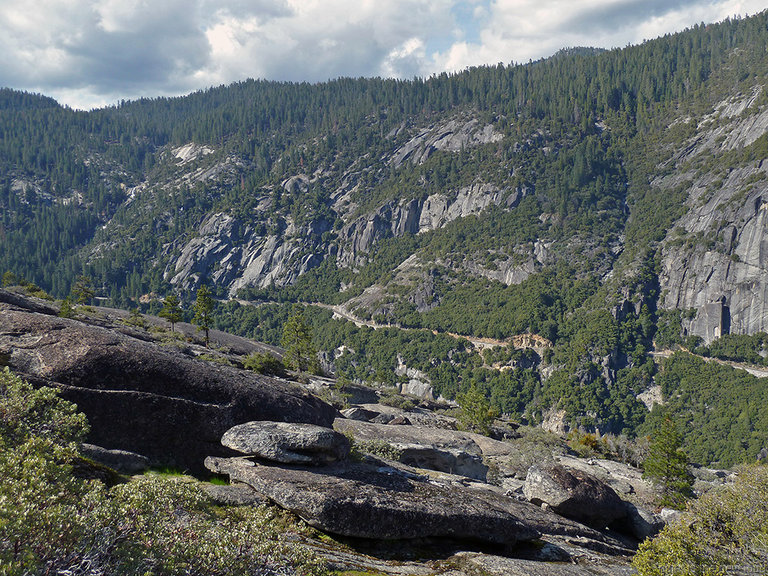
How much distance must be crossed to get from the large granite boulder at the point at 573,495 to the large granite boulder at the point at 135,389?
12017mm

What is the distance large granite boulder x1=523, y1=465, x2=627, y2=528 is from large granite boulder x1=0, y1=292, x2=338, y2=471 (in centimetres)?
1202

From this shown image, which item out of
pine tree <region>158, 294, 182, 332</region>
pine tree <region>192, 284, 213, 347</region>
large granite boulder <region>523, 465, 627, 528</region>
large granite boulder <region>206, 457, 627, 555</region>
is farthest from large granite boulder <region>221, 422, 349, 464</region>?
pine tree <region>158, 294, 182, 332</region>

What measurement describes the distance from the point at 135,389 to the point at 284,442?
6.00 m

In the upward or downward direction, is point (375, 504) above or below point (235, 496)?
above

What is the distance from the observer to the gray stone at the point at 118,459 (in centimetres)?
1378

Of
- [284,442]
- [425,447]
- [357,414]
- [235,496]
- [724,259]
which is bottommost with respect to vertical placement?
[357,414]

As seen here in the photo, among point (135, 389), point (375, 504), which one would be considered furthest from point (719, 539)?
point (135, 389)

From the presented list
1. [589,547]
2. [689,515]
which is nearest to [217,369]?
[589,547]

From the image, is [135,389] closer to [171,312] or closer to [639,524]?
[639,524]

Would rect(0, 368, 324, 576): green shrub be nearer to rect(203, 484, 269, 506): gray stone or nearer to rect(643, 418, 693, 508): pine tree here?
rect(203, 484, 269, 506): gray stone

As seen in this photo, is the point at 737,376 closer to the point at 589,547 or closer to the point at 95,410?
the point at 589,547

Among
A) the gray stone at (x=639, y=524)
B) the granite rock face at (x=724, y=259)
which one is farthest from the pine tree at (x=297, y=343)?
the granite rock face at (x=724, y=259)

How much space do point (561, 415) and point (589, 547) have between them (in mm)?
148272

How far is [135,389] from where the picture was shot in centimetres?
1669
